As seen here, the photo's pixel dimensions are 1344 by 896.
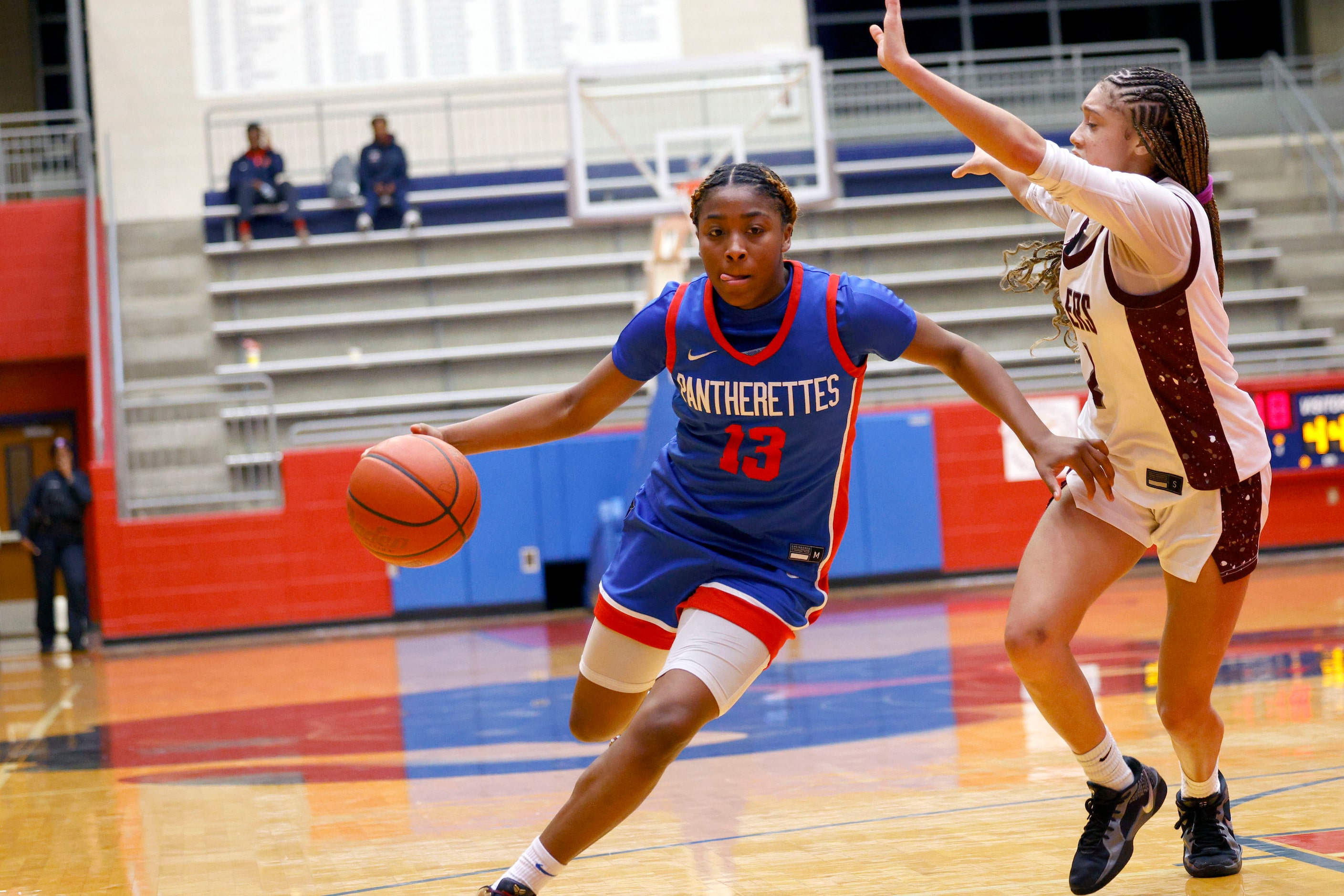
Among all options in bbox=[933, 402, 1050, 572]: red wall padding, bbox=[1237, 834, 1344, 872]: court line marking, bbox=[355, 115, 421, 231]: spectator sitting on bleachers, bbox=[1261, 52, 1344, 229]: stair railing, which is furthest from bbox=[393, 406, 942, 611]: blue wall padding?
bbox=[1237, 834, 1344, 872]: court line marking

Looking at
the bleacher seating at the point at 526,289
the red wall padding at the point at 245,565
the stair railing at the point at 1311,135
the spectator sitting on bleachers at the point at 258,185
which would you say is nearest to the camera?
the red wall padding at the point at 245,565

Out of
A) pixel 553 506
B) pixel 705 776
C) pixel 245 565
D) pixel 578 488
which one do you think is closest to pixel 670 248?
pixel 578 488

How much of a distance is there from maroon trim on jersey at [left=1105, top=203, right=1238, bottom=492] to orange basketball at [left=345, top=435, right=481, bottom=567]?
1632 mm

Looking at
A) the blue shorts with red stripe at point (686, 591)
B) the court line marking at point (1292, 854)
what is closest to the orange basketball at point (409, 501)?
the blue shorts with red stripe at point (686, 591)

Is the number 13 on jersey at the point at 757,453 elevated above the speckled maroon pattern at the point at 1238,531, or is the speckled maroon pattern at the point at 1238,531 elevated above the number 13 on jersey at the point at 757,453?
the number 13 on jersey at the point at 757,453

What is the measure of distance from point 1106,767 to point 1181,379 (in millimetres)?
940

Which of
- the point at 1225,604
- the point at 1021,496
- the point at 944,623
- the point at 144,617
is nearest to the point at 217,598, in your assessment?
the point at 144,617

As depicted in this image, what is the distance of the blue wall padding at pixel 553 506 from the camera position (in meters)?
12.6

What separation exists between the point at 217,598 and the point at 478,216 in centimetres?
565

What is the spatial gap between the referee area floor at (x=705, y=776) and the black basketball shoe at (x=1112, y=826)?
162 millimetres

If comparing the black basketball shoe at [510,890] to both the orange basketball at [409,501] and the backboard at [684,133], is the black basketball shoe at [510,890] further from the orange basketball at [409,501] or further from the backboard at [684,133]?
the backboard at [684,133]

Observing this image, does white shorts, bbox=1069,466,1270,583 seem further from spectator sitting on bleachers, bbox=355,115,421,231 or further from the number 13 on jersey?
spectator sitting on bleachers, bbox=355,115,421,231

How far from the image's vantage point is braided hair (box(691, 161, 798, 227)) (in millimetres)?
3160

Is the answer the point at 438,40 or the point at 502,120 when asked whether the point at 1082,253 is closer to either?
the point at 502,120
